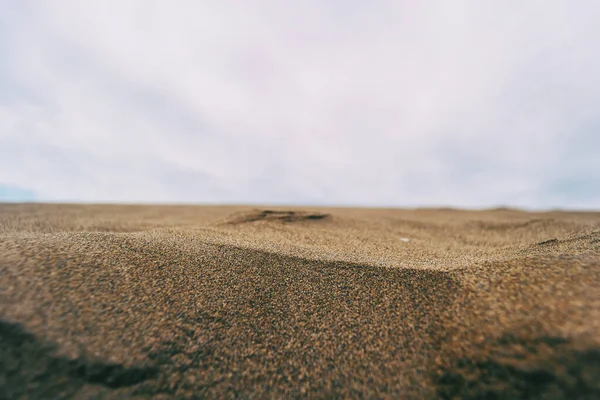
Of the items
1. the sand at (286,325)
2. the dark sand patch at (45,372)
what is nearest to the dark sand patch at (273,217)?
the sand at (286,325)

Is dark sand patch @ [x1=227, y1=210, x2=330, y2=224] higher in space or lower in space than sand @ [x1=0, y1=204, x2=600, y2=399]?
higher

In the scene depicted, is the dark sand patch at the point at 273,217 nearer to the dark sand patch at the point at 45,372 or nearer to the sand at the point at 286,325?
the sand at the point at 286,325

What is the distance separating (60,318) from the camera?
5.91 feet

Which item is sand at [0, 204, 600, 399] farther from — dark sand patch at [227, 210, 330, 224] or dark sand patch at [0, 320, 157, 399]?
dark sand patch at [227, 210, 330, 224]

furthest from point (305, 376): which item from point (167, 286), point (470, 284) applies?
point (470, 284)

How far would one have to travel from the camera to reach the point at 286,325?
204 centimetres

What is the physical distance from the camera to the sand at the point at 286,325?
1.56 m

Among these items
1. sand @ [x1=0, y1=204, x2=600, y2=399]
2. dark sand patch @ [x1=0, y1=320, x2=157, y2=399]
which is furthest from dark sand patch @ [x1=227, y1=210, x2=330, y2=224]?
dark sand patch @ [x1=0, y1=320, x2=157, y2=399]

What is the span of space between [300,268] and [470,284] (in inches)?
58.0

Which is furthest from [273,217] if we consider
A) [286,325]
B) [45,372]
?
[45,372]

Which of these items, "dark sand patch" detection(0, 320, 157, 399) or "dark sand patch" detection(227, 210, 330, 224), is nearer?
"dark sand patch" detection(0, 320, 157, 399)

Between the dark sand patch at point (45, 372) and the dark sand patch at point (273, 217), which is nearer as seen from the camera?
the dark sand patch at point (45, 372)

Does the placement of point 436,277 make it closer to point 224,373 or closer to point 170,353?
point 224,373

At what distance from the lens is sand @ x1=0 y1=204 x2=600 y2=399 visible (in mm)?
1564
